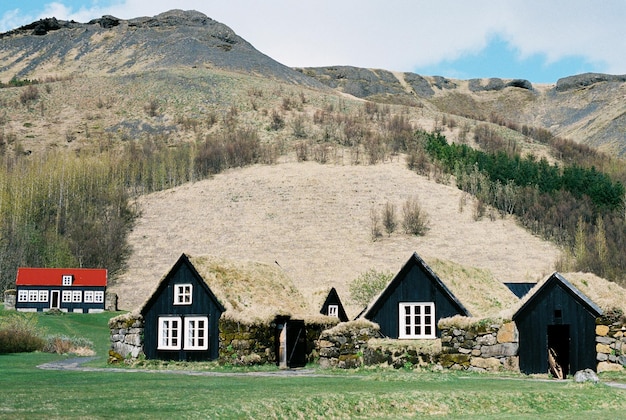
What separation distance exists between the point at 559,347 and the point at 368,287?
99.6ft

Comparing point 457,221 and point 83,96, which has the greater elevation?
point 83,96

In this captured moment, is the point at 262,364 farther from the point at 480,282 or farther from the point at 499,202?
→ the point at 499,202

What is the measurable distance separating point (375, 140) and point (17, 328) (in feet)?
371

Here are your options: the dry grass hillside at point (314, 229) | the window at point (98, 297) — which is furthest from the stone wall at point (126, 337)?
the window at point (98, 297)

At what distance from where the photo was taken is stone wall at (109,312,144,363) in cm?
3775

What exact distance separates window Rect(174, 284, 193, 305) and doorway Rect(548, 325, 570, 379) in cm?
1653

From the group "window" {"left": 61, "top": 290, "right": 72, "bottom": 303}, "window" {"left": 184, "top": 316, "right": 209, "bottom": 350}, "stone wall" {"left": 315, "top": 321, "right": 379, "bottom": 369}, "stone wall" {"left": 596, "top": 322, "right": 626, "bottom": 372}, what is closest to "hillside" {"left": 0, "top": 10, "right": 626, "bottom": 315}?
"window" {"left": 61, "top": 290, "right": 72, "bottom": 303}

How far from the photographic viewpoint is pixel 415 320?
3556 centimetres

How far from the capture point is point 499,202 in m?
127

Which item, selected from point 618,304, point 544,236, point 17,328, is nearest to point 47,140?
point 544,236

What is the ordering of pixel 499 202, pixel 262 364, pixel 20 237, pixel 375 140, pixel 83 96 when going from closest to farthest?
pixel 262 364 → pixel 20 237 → pixel 499 202 → pixel 375 140 → pixel 83 96

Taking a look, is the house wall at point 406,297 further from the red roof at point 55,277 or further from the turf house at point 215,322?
the red roof at point 55,277

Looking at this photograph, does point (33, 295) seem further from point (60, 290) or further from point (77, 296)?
point (77, 296)

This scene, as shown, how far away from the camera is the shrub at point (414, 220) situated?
4476 inches
